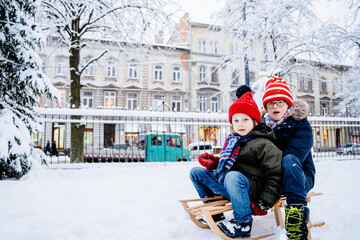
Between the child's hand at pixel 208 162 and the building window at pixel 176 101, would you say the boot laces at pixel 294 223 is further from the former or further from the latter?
the building window at pixel 176 101

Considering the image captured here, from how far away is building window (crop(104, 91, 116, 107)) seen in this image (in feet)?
73.0

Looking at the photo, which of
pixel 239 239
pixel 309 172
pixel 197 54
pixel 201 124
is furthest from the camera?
pixel 197 54

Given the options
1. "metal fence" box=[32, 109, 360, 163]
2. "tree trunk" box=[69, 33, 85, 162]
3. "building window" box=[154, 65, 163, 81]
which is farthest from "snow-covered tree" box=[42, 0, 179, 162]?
"building window" box=[154, 65, 163, 81]

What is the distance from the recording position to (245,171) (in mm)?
2031

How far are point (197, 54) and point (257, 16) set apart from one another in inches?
603

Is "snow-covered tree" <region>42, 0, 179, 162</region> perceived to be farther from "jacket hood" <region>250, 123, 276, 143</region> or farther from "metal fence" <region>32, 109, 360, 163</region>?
"jacket hood" <region>250, 123, 276, 143</region>

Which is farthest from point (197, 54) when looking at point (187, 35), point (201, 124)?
point (201, 124)

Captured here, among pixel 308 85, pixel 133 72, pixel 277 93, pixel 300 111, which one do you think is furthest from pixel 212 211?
pixel 308 85

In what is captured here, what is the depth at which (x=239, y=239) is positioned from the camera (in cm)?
184

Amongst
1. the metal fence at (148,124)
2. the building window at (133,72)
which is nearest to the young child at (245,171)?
the metal fence at (148,124)

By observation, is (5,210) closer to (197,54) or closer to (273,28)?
(273,28)

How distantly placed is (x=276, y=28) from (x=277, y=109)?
27.9 feet

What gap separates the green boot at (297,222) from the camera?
5.59ft

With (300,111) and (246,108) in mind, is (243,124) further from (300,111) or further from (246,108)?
(300,111)
